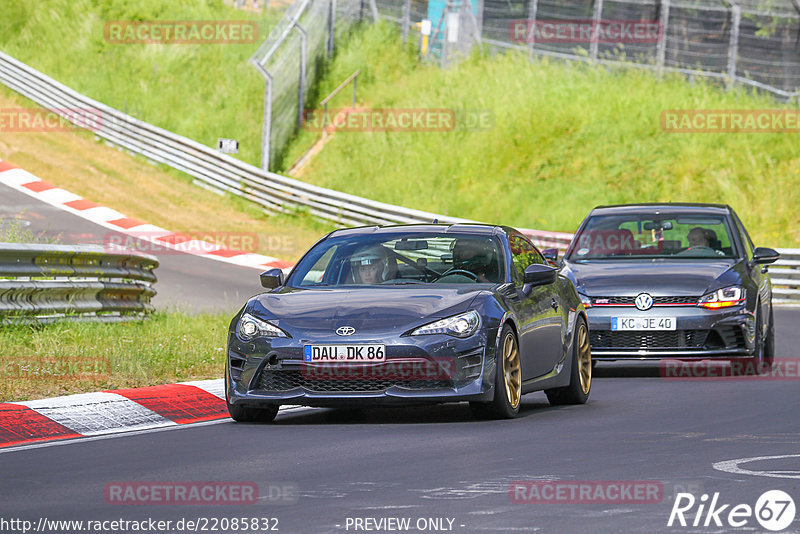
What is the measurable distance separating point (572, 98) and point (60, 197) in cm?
1258

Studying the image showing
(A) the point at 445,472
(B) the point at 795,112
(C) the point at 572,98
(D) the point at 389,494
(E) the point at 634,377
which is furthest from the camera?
(C) the point at 572,98

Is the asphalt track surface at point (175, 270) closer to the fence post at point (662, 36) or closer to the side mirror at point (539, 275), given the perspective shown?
the side mirror at point (539, 275)

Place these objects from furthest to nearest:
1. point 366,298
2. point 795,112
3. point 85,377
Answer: point 795,112, point 85,377, point 366,298

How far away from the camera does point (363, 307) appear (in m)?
10.2

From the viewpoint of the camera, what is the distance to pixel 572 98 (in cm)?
3706

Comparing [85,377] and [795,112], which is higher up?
[795,112]

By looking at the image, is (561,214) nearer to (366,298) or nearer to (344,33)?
(344,33)

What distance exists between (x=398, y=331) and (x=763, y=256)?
6.17m

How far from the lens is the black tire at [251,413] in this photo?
10.4 meters

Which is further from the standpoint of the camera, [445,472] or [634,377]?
[634,377]

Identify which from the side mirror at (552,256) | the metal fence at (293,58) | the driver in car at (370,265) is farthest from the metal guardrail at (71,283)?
the metal fence at (293,58)

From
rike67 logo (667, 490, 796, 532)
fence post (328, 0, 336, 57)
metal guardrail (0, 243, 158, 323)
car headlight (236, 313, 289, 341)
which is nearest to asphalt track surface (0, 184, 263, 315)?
metal guardrail (0, 243, 158, 323)

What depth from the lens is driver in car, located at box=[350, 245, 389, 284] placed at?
1110cm

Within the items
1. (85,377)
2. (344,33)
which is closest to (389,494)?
(85,377)
